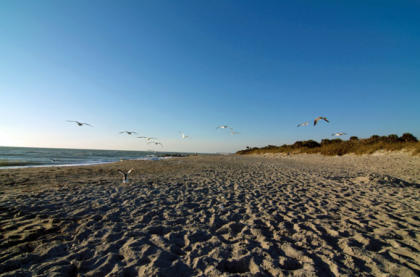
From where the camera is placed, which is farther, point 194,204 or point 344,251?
point 194,204

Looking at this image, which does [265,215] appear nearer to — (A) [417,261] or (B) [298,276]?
(B) [298,276]

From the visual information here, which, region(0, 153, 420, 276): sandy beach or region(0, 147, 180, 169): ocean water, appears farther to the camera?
region(0, 147, 180, 169): ocean water

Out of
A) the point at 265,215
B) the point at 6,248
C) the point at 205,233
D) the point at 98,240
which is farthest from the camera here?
the point at 265,215

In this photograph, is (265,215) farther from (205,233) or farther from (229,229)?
(205,233)

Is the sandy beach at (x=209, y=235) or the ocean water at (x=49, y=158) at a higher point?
the ocean water at (x=49, y=158)

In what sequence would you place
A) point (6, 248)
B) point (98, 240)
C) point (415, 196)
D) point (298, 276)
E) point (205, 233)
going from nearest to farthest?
point (298, 276)
point (6, 248)
point (98, 240)
point (205, 233)
point (415, 196)

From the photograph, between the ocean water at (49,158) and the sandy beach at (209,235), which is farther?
the ocean water at (49,158)

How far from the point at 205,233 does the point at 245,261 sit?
3.55ft

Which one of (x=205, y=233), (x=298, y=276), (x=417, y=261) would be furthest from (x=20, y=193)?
(x=417, y=261)

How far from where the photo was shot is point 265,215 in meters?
4.46

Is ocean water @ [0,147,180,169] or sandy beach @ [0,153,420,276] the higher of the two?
ocean water @ [0,147,180,169]

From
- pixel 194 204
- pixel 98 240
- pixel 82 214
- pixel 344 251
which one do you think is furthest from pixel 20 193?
pixel 344 251

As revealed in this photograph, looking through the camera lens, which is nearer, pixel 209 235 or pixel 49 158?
pixel 209 235

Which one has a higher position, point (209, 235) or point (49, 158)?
point (49, 158)
